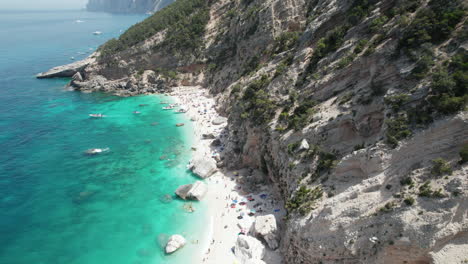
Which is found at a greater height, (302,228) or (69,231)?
(302,228)

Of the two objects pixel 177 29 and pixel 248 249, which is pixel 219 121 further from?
pixel 177 29

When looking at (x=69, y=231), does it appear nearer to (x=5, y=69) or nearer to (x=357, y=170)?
(x=357, y=170)

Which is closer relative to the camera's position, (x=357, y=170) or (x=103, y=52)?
(x=357, y=170)

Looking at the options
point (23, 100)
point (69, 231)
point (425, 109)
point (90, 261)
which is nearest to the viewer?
point (425, 109)

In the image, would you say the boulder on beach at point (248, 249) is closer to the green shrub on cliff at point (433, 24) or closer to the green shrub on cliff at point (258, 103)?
the green shrub on cliff at point (258, 103)

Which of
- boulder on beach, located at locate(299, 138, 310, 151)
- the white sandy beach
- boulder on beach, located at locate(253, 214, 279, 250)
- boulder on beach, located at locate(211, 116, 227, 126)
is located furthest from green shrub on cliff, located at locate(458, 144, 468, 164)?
boulder on beach, located at locate(211, 116, 227, 126)

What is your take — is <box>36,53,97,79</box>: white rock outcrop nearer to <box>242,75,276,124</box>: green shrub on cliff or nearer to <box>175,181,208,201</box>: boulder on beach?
<box>242,75,276,124</box>: green shrub on cliff

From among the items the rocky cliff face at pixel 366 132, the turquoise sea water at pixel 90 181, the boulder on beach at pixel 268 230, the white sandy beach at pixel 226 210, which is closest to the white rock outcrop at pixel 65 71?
the turquoise sea water at pixel 90 181

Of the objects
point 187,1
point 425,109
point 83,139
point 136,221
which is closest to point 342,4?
point 425,109
